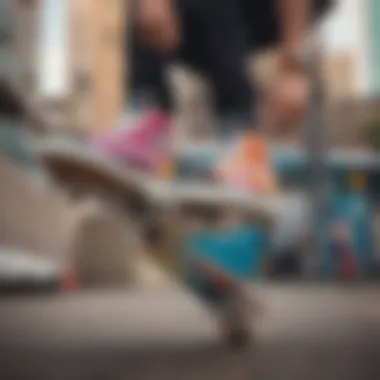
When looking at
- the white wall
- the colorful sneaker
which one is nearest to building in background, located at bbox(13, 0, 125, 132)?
the white wall

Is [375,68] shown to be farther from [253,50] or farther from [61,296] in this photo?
[61,296]

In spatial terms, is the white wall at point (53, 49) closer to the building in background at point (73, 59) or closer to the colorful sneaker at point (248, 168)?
the building in background at point (73, 59)

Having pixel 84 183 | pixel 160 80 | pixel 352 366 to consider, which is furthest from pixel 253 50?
pixel 352 366

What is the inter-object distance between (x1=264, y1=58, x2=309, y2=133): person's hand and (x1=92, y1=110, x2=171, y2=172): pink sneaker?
11cm

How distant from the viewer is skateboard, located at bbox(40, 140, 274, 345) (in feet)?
2.78

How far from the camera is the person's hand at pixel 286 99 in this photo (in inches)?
33.9

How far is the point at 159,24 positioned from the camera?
2.86 feet

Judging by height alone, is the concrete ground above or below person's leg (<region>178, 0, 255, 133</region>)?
below

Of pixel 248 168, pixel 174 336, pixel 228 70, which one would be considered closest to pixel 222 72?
pixel 228 70

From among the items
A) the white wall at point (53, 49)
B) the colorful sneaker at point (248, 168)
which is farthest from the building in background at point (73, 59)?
the colorful sneaker at point (248, 168)

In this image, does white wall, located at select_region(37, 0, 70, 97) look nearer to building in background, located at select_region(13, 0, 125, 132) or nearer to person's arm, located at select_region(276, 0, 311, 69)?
building in background, located at select_region(13, 0, 125, 132)

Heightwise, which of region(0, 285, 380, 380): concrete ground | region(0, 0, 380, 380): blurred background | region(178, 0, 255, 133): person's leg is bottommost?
region(0, 285, 380, 380): concrete ground

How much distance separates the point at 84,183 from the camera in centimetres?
86

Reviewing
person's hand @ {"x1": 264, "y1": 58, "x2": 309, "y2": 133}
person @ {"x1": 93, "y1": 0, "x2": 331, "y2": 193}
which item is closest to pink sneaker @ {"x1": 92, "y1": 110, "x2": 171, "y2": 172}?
person @ {"x1": 93, "y1": 0, "x2": 331, "y2": 193}
